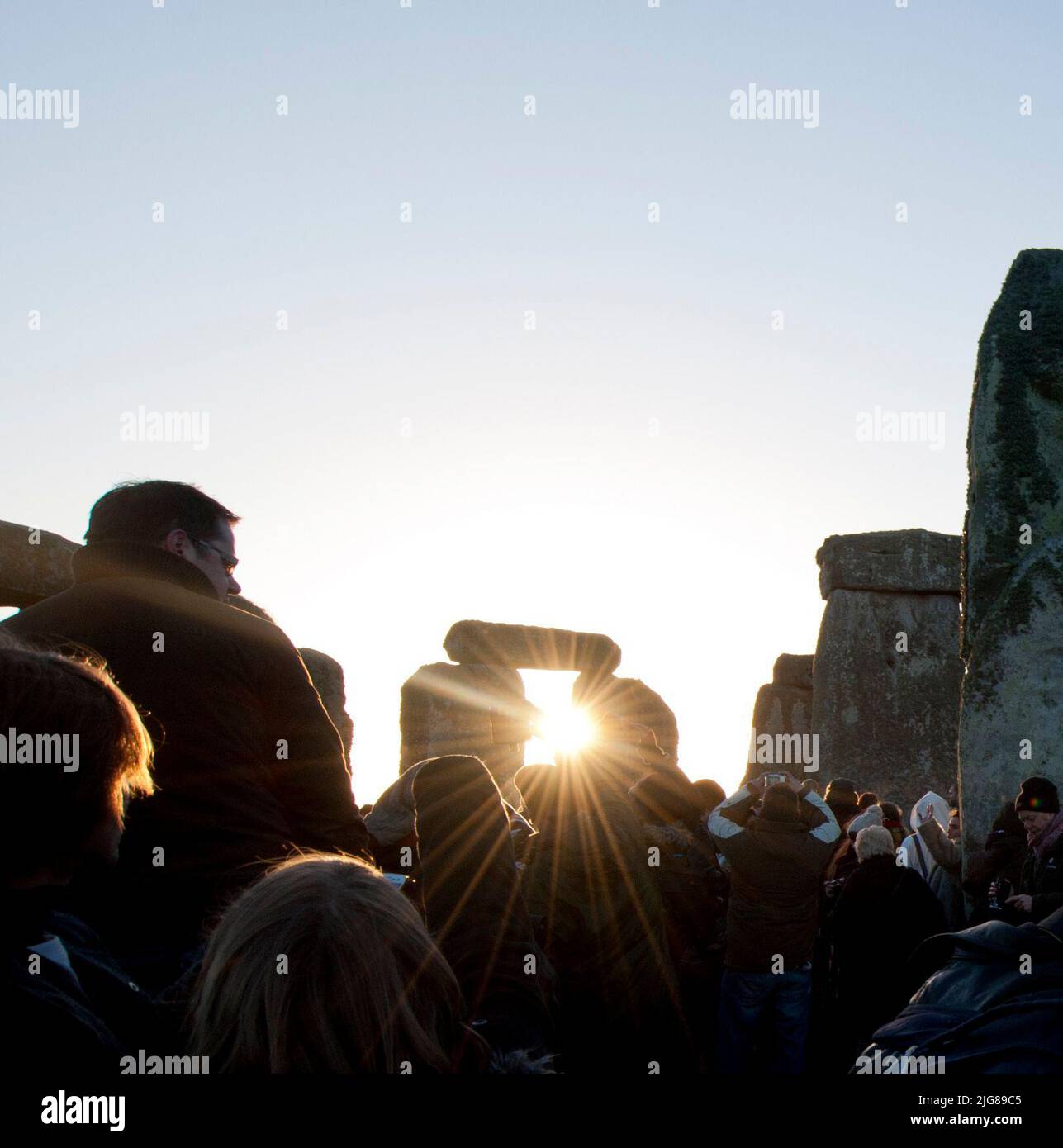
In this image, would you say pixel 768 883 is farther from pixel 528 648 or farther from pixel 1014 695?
pixel 528 648

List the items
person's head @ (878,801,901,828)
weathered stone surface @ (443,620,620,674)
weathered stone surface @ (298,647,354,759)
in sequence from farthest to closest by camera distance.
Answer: weathered stone surface @ (443,620,620,674)
weathered stone surface @ (298,647,354,759)
person's head @ (878,801,901,828)

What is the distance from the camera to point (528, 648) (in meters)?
13.9

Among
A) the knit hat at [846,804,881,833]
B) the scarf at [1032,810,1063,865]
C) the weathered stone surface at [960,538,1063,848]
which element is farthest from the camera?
the knit hat at [846,804,881,833]

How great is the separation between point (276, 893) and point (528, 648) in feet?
41.4

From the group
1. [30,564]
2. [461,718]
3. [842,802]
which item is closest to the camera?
[842,802]

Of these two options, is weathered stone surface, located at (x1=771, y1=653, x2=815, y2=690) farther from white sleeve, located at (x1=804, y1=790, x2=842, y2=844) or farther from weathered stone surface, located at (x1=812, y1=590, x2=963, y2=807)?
white sleeve, located at (x1=804, y1=790, x2=842, y2=844)

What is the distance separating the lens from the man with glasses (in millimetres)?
1812

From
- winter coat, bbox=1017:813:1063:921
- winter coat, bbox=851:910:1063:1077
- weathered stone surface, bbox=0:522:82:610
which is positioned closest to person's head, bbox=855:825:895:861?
winter coat, bbox=1017:813:1063:921


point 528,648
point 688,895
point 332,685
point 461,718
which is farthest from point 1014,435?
point 528,648

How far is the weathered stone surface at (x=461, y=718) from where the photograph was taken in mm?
12750

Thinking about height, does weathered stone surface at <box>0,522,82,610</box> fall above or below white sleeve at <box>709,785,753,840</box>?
above

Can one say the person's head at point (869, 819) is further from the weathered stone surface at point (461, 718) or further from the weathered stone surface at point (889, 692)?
the weathered stone surface at point (461, 718)

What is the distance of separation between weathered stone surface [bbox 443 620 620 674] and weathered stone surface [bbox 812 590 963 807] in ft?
7.85

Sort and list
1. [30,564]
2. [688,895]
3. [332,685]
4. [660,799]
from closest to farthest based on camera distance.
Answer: [660,799] → [688,895] → [30,564] → [332,685]
